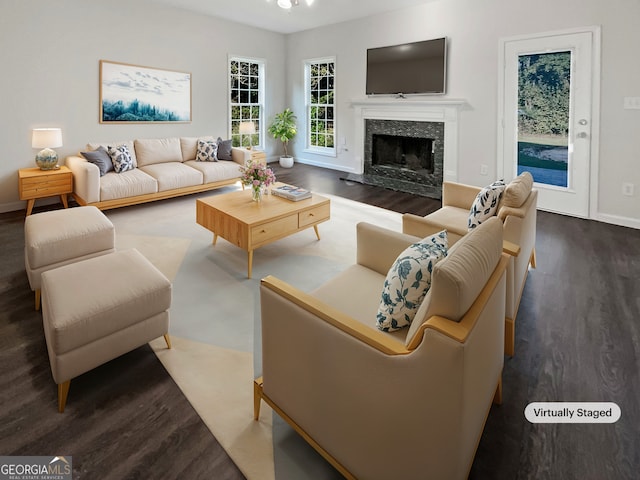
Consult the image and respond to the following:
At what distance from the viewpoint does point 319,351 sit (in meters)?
1.36

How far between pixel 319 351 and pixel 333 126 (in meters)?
7.03

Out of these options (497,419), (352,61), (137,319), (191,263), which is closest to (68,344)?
(137,319)

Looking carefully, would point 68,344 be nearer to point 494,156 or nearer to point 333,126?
point 494,156

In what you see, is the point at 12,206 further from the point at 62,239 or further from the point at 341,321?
the point at 341,321

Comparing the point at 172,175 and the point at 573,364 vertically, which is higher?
the point at 172,175

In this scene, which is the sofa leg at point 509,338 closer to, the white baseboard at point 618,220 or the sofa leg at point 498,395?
the sofa leg at point 498,395

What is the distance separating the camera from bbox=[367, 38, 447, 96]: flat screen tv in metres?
5.77

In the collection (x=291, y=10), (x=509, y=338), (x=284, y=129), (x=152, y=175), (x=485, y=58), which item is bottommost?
(x=509, y=338)

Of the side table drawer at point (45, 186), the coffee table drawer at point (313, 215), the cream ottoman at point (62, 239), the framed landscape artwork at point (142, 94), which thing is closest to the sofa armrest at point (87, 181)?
the side table drawer at point (45, 186)

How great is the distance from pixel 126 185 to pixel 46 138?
1081 millimetres

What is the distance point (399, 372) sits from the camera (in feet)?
3.70

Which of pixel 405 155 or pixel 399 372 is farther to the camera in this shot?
pixel 405 155

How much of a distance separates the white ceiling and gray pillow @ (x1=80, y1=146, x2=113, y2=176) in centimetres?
267

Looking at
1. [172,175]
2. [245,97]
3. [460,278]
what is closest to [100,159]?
[172,175]
